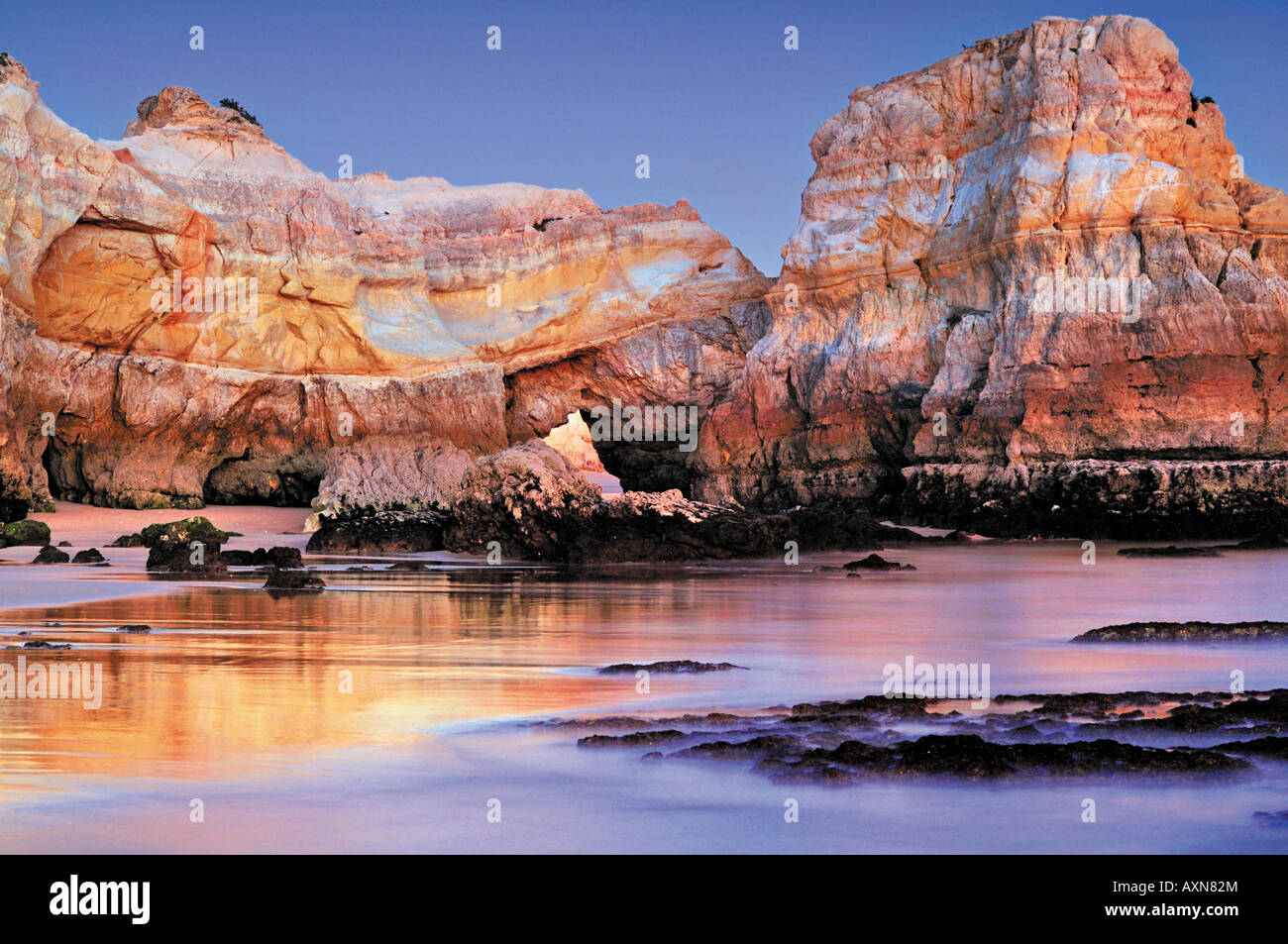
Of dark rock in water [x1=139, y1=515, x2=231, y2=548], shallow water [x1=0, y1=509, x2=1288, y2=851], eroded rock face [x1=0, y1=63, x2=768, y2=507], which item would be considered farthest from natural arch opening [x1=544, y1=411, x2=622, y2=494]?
shallow water [x1=0, y1=509, x2=1288, y2=851]

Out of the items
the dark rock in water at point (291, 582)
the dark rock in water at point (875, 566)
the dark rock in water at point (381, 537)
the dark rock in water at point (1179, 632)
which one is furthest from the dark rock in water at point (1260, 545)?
the dark rock in water at point (381, 537)

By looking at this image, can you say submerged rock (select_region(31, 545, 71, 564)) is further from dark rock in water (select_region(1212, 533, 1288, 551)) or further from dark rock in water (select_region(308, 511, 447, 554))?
dark rock in water (select_region(1212, 533, 1288, 551))

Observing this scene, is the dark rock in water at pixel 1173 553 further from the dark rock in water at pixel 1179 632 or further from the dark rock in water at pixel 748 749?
the dark rock in water at pixel 748 749

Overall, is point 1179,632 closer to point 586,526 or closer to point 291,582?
point 291,582

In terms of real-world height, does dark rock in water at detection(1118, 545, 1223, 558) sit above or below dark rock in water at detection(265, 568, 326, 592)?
below

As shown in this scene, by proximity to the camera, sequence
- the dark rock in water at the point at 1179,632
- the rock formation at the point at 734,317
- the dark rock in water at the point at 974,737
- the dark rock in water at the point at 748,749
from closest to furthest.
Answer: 1. the dark rock in water at the point at 974,737
2. the dark rock in water at the point at 748,749
3. the dark rock in water at the point at 1179,632
4. the rock formation at the point at 734,317

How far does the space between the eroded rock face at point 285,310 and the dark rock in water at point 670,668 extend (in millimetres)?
15138

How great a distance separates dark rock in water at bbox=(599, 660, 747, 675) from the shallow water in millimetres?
114

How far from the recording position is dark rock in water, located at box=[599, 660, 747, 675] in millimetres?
5305

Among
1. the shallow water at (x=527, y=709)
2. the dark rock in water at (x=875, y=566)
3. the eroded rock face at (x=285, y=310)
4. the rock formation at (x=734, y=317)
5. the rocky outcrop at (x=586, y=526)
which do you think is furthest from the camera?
the eroded rock face at (x=285, y=310)

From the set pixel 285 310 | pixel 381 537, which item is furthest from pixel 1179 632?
pixel 285 310

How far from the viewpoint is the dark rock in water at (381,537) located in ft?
51.5

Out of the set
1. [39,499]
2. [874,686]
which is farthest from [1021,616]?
[39,499]

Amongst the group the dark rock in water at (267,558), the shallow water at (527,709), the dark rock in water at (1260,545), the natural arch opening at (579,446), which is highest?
the natural arch opening at (579,446)
